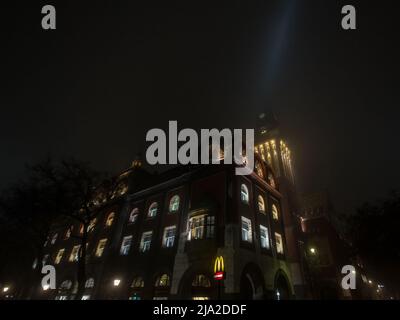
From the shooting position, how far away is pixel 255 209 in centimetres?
2442

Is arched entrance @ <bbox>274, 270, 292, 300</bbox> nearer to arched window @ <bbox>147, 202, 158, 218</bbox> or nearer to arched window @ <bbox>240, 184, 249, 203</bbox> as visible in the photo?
arched window @ <bbox>240, 184, 249, 203</bbox>

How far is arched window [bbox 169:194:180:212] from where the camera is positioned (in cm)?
2650

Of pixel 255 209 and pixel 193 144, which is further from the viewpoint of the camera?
pixel 193 144

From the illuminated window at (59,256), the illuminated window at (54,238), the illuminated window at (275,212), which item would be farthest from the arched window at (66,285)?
the illuminated window at (275,212)

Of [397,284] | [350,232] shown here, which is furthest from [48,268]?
[397,284]

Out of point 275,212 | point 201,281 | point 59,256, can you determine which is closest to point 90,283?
point 59,256

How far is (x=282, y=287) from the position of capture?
24703 millimetres

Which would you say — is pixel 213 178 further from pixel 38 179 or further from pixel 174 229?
pixel 38 179

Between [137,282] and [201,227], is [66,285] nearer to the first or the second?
[137,282]

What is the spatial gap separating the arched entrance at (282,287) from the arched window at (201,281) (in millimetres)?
7928

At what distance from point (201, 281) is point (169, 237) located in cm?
629

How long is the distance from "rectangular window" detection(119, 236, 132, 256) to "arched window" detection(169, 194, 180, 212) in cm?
693

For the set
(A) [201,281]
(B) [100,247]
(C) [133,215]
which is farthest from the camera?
(C) [133,215]

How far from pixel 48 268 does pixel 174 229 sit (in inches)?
980
